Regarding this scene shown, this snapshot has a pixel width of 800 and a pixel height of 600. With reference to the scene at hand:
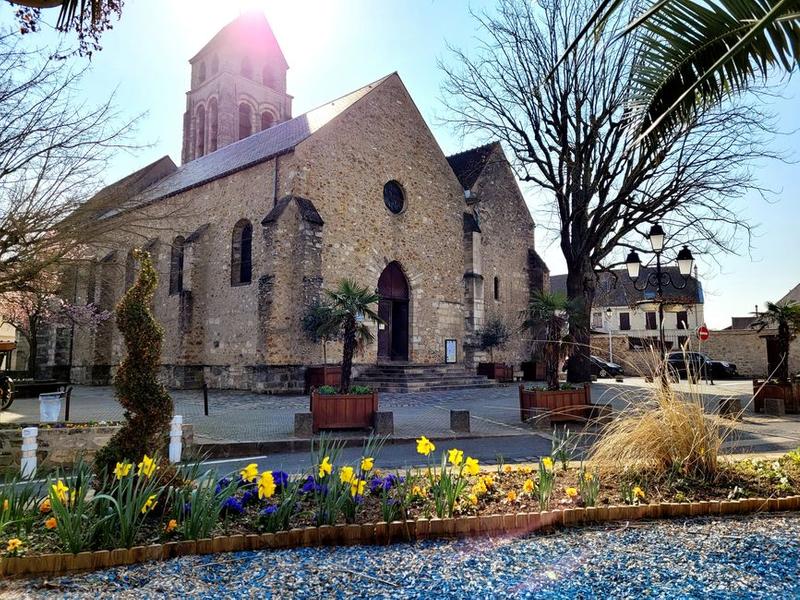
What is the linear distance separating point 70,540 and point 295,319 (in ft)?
46.0

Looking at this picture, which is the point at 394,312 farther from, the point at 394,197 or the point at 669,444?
the point at 669,444

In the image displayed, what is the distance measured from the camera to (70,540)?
2.85 meters

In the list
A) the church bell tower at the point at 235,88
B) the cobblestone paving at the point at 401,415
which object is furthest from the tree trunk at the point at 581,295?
the church bell tower at the point at 235,88

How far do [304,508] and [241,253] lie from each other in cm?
1662

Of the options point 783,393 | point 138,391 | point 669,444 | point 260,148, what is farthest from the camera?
point 260,148

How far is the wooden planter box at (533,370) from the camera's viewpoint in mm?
23222

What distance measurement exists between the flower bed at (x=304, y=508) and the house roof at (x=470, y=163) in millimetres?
21116

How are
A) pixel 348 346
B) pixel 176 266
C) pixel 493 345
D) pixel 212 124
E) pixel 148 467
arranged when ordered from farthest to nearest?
1. pixel 212 124
2. pixel 493 345
3. pixel 176 266
4. pixel 348 346
5. pixel 148 467

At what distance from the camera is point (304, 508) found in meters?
3.69

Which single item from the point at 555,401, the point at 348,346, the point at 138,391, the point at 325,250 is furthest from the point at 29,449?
the point at 325,250

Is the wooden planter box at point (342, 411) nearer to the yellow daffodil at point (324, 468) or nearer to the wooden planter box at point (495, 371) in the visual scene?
the yellow daffodil at point (324, 468)

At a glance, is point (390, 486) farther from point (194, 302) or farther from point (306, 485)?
point (194, 302)

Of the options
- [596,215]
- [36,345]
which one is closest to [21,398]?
[36,345]

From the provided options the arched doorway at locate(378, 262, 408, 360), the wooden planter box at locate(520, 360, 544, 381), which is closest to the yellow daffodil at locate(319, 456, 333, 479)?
the arched doorway at locate(378, 262, 408, 360)
